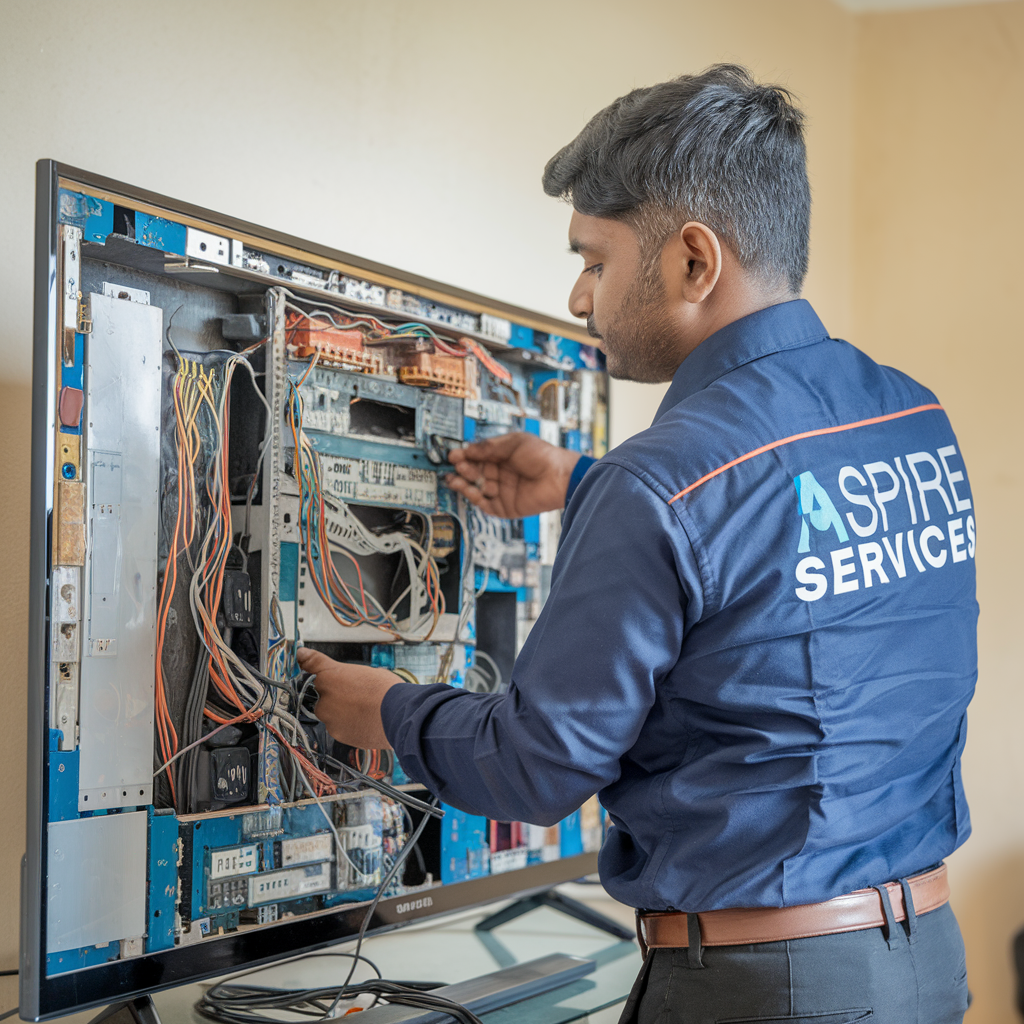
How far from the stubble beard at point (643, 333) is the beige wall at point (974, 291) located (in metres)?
1.94

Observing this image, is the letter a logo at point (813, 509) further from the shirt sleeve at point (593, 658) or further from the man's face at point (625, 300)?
the man's face at point (625, 300)

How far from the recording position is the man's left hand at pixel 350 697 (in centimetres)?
122

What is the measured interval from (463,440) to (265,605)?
0.46 meters

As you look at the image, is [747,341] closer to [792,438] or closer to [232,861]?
[792,438]

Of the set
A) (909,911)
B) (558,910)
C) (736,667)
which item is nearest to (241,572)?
(736,667)

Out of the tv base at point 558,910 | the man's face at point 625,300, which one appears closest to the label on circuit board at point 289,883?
the tv base at point 558,910

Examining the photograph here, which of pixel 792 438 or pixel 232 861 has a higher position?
pixel 792 438

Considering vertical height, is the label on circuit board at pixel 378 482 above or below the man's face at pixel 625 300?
below

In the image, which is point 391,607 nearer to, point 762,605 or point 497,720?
point 497,720

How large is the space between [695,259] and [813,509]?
0.31m

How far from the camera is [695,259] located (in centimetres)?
112

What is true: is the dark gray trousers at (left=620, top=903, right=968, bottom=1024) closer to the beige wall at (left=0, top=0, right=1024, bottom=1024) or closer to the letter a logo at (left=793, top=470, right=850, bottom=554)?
the letter a logo at (left=793, top=470, right=850, bottom=554)

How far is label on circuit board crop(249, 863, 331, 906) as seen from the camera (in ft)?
4.22

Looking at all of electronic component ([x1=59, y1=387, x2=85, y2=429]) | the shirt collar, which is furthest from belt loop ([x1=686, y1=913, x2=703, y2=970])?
electronic component ([x1=59, y1=387, x2=85, y2=429])
